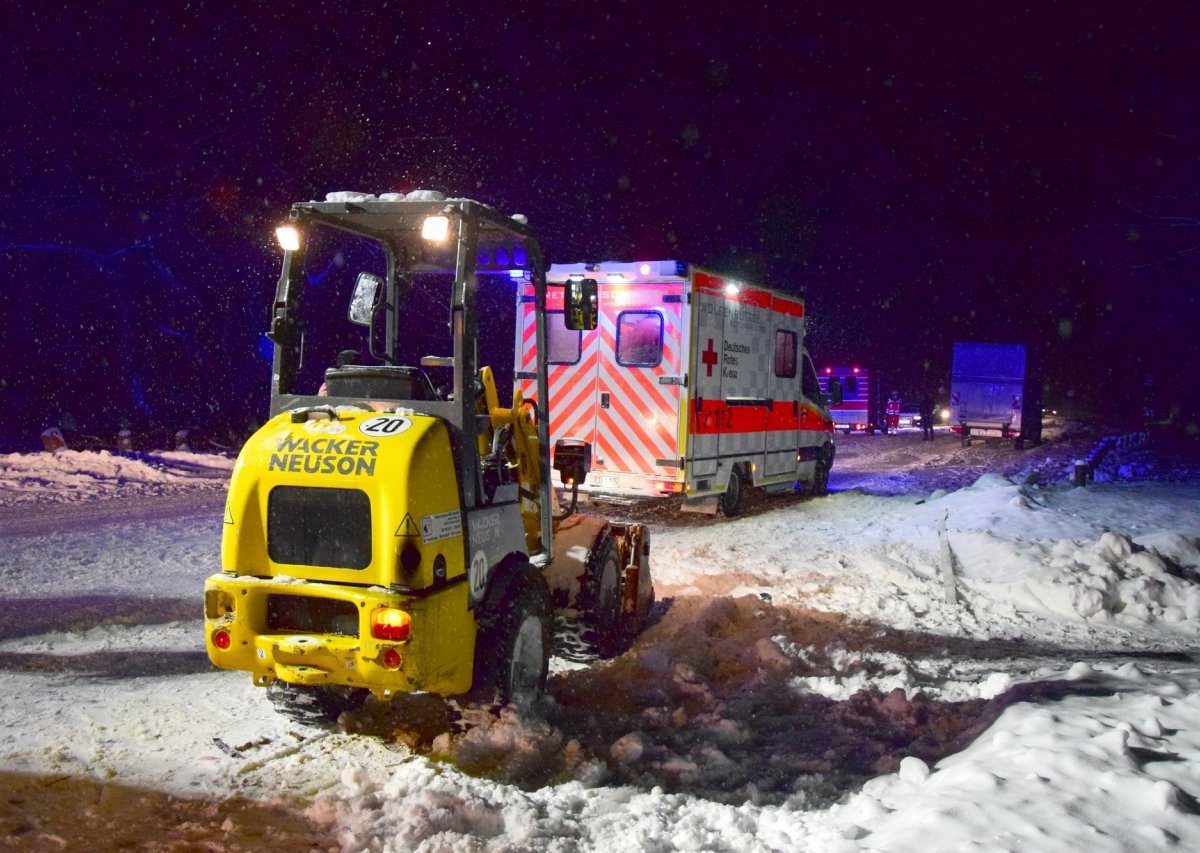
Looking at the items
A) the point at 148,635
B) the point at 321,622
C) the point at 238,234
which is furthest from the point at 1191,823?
the point at 238,234

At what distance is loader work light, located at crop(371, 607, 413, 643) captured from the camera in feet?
14.3

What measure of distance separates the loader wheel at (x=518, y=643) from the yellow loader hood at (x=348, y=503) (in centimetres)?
43

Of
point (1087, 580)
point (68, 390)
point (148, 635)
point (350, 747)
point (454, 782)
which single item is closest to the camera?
point (454, 782)

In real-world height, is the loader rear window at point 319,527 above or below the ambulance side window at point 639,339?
below

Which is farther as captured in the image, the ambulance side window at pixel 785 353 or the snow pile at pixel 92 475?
the ambulance side window at pixel 785 353

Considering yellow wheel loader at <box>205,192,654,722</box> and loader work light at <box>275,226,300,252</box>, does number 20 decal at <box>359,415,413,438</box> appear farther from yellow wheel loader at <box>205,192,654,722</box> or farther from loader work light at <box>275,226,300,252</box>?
loader work light at <box>275,226,300,252</box>

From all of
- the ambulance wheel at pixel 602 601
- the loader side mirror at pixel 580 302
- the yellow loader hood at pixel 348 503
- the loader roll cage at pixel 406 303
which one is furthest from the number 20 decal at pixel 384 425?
the ambulance wheel at pixel 602 601

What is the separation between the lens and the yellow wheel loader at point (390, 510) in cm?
449

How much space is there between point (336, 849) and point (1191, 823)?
3.27m

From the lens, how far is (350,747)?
505 cm

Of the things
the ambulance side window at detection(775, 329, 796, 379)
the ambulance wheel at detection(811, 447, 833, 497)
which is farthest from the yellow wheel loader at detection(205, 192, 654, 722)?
the ambulance wheel at detection(811, 447, 833, 497)

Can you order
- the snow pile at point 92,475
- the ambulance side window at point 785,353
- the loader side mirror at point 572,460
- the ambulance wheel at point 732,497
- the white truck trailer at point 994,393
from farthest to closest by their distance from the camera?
the white truck trailer at point 994,393 → the ambulance side window at point 785,353 → the snow pile at point 92,475 → the ambulance wheel at point 732,497 → the loader side mirror at point 572,460

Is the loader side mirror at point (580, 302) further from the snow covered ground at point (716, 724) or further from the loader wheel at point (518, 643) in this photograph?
the snow covered ground at point (716, 724)

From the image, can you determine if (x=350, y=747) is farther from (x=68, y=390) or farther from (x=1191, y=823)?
(x=68, y=390)
